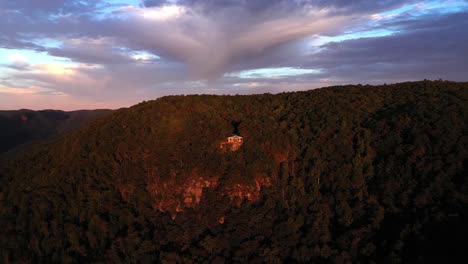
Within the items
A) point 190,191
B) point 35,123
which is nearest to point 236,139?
point 190,191

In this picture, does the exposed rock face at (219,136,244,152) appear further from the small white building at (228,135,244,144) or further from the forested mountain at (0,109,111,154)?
the forested mountain at (0,109,111,154)

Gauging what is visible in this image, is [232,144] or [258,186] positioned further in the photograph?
[232,144]

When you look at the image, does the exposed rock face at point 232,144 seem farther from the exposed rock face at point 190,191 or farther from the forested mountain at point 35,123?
the forested mountain at point 35,123

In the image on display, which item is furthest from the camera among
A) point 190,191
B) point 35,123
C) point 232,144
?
point 35,123

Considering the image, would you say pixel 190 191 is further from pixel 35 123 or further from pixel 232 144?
pixel 35 123

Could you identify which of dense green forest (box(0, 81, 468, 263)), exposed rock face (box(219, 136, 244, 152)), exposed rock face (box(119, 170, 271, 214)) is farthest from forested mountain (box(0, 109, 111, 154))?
exposed rock face (box(119, 170, 271, 214))

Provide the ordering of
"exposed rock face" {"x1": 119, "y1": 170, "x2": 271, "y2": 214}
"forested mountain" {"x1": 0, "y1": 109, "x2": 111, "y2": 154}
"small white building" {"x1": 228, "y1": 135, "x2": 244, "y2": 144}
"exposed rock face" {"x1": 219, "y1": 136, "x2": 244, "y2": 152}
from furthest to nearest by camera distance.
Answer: "forested mountain" {"x1": 0, "y1": 109, "x2": 111, "y2": 154}
"small white building" {"x1": 228, "y1": 135, "x2": 244, "y2": 144}
"exposed rock face" {"x1": 219, "y1": 136, "x2": 244, "y2": 152}
"exposed rock face" {"x1": 119, "y1": 170, "x2": 271, "y2": 214}

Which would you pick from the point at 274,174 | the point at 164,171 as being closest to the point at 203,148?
the point at 164,171
